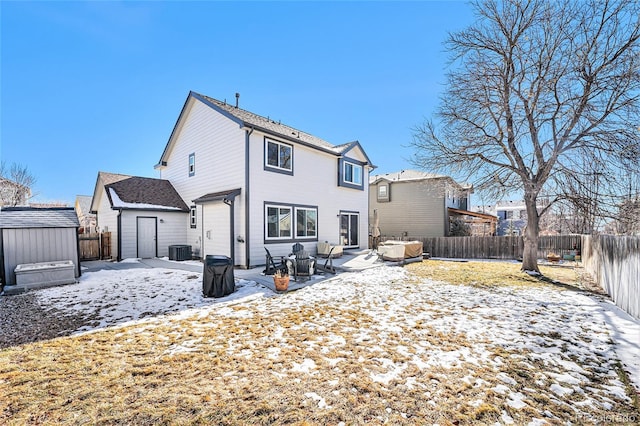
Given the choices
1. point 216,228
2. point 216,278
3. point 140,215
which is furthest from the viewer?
point 140,215

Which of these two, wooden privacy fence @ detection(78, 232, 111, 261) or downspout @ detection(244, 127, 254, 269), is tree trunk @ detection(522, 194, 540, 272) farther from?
wooden privacy fence @ detection(78, 232, 111, 261)

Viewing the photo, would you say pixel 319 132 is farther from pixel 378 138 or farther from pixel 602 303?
pixel 602 303

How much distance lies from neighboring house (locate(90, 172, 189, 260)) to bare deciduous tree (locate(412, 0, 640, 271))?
1227 cm

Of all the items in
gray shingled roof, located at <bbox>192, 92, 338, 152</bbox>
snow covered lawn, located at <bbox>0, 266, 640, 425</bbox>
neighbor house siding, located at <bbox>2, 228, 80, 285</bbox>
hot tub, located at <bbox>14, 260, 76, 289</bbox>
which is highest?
gray shingled roof, located at <bbox>192, 92, 338, 152</bbox>

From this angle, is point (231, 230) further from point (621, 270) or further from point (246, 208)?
point (621, 270)

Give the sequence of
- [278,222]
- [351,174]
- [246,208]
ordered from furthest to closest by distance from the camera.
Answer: [351,174], [278,222], [246,208]

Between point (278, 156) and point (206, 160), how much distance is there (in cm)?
369

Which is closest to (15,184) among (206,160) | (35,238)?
(206,160)

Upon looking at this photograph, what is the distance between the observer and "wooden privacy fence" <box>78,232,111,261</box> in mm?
13391

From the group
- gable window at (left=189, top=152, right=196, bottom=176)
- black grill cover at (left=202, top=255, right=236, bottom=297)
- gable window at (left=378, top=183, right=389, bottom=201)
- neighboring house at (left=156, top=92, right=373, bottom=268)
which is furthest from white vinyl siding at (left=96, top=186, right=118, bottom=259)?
gable window at (left=378, top=183, right=389, bottom=201)

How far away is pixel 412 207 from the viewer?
22.1m

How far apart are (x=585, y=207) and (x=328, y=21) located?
12438 mm

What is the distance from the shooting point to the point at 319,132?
18.5 meters

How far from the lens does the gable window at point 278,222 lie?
38.8 feet
